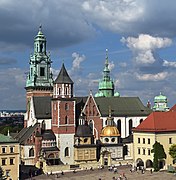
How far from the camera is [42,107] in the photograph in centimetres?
9162

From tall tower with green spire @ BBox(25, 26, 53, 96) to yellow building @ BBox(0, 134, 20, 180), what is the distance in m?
37.7

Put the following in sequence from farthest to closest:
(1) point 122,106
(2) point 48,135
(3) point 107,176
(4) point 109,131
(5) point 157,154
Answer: (1) point 122,106
(4) point 109,131
(2) point 48,135
(5) point 157,154
(3) point 107,176

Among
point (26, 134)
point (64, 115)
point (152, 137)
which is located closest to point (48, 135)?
point (64, 115)

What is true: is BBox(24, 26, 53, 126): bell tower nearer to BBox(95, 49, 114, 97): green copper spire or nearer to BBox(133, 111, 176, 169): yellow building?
BBox(95, 49, 114, 97): green copper spire

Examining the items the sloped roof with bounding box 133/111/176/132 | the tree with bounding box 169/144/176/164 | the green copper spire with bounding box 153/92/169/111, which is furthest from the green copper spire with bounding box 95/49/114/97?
the tree with bounding box 169/144/176/164

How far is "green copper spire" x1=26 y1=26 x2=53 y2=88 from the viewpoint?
10730 cm

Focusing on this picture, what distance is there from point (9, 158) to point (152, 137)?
27.1 m

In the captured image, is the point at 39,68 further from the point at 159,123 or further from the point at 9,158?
the point at 9,158

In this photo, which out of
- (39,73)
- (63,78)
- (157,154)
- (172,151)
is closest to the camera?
(157,154)

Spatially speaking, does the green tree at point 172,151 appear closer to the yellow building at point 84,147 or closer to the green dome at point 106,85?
the yellow building at point 84,147

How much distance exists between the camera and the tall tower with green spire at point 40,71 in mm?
106625

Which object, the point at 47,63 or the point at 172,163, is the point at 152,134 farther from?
the point at 47,63

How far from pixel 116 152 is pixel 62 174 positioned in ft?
56.9

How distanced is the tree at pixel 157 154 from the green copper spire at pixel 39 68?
3622 centimetres
